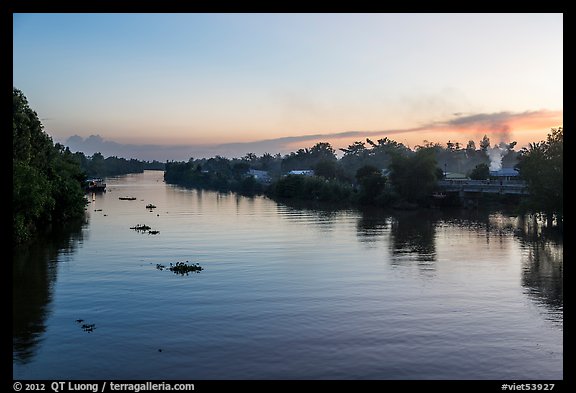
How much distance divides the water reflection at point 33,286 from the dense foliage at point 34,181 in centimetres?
289

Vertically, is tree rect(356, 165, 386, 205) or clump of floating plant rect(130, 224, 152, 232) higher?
tree rect(356, 165, 386, 205)

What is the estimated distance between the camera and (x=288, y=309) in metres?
31.1

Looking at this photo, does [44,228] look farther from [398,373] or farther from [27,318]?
[398,373]

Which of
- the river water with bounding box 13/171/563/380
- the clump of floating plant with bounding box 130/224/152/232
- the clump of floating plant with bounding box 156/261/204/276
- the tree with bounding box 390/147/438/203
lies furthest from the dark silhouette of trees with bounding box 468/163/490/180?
the clump of floating plant with bounding box 156/261/204/276

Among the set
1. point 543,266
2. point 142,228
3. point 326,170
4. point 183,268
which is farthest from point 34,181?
point 326,170

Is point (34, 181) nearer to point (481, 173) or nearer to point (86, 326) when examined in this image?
point (86, 326)

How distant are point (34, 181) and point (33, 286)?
1652 centimetres

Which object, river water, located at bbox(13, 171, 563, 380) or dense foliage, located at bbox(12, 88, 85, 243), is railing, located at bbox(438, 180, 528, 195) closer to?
river water, located at bbox(13, 171, 563, 380)

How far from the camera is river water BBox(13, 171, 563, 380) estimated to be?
22477 mm

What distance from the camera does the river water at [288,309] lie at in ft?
73.7

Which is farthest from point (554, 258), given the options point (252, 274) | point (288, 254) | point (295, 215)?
point (295, 215)

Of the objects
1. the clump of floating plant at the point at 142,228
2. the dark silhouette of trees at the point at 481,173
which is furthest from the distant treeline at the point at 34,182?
the dark silhouette of trees at the point at 481,173

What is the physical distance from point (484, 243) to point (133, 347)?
45193 millimetres

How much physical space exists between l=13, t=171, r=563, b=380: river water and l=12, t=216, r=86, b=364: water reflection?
14 cm
